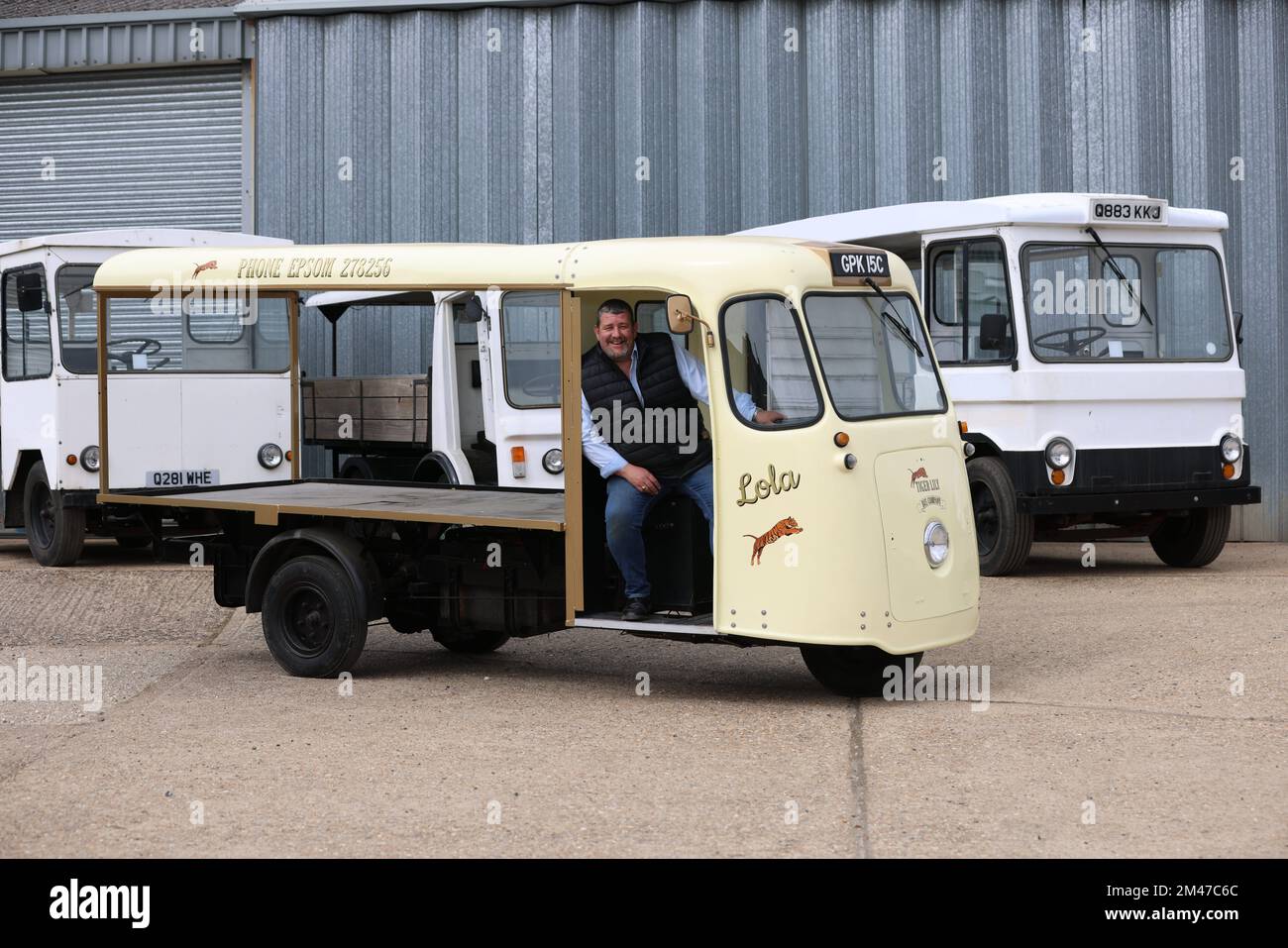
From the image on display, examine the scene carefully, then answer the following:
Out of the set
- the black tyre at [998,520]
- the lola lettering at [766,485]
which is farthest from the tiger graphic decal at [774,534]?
the black tyre at [998,520]

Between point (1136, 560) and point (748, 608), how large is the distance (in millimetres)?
7473

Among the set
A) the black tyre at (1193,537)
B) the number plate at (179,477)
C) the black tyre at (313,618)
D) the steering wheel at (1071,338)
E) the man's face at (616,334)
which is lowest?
the black tyre at (313,618)

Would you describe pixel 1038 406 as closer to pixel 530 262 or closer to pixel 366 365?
pixel 530 262

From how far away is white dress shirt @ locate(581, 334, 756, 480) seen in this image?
8273 millimetres

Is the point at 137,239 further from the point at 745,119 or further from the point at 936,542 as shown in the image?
the point at 936,542

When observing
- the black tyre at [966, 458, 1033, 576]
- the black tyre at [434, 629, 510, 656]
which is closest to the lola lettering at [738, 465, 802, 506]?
the black tyre at [434, 629, 510, 656]

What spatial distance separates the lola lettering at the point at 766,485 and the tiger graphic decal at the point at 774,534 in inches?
5.3

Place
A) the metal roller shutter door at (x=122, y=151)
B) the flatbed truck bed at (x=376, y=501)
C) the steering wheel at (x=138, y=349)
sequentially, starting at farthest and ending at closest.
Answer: the metal roller shutter door at (x=122, y=151)
the steering wheel at (x=138, y=349)
the flatbed truck bed at (x=376, y=501)

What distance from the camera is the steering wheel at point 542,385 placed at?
12719 millimetres

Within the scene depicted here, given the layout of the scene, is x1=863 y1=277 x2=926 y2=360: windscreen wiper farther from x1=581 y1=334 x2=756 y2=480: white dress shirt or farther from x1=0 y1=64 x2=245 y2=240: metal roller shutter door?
x1=0 y1=64 x2=245 y2=240: metal roller shutter door

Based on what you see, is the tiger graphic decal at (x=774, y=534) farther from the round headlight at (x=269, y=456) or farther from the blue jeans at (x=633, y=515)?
the round headlight at (x=269, y=456)

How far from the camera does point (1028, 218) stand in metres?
12.6

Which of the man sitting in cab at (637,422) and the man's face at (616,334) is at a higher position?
the man's face at (616,334)

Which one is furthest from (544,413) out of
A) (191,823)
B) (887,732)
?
(191,823)
